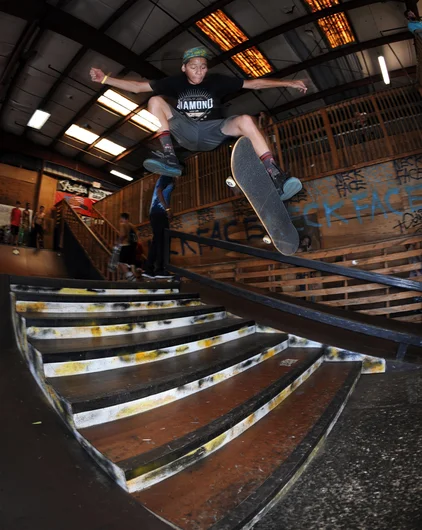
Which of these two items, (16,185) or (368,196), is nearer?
(368,196)

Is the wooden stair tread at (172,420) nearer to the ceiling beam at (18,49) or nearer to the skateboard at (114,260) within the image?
the skateboard at (114,260)

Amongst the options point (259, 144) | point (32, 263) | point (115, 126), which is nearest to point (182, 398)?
point (259, 144)

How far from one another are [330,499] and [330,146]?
25.5ft

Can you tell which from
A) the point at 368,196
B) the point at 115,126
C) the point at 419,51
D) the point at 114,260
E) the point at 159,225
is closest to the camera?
the point at 159,225

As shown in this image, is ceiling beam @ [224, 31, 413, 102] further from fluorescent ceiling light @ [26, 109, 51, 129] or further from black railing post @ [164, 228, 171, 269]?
fluorescent ceiling light @ [26, 109, 51, 129]

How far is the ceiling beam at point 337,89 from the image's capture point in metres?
9.00

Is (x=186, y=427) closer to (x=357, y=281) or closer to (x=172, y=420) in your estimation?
(x=172, y=420)

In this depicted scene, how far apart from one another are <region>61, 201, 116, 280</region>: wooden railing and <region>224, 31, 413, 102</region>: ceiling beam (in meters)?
7.66

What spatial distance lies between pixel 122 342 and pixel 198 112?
2527mm

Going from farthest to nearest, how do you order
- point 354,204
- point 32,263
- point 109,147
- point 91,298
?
point 109,147
point 32,263
point 354,204
point 91,298

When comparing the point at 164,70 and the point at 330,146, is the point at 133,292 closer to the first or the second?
the point at 330,146

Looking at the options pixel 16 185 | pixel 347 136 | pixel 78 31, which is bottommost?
pixel 347 136

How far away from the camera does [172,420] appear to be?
1.45 meters

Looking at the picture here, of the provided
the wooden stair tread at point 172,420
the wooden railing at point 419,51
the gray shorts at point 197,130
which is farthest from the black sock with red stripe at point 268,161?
the wooden railing at point 419,51
